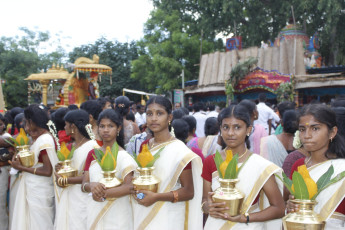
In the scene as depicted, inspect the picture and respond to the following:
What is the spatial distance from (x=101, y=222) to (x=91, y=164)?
52 cm

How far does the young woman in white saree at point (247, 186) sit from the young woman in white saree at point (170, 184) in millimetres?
248

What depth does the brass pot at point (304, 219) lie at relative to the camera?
1.61m

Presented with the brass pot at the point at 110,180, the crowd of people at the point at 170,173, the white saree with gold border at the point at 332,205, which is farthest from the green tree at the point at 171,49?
the white saree with gold border at the point at 332,205

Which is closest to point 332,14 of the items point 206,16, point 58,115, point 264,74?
point 264,74

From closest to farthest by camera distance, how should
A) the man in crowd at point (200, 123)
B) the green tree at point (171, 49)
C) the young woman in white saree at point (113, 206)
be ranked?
the young woman in white saree at point (113, 206) < the man in crowd at point (200, 123) < the green tree at point (171, 49)

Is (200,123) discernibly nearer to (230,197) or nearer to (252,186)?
(252,186)

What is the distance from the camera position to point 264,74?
12945 mm

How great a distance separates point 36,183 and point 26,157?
1.24 feet

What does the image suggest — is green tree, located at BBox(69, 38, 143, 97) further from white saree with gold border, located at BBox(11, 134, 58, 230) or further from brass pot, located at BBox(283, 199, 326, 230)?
brass pot, located at BBox(283, 199, 326, 230)

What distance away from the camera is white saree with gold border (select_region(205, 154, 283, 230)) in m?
2.14

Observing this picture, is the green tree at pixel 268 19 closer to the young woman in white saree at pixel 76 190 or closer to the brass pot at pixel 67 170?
the young woman in white saree at pixel 76 190

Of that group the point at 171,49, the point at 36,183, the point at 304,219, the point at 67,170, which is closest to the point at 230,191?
the point at 304,219

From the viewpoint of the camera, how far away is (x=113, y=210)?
2863 millimetres

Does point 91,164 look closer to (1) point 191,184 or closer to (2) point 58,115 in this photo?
(1) point 191,184
